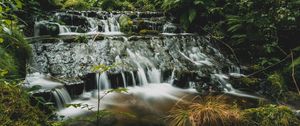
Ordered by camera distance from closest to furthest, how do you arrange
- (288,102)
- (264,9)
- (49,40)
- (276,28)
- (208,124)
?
(208,124) < (288,102) < (49,40) < (276,28) < (264,9)

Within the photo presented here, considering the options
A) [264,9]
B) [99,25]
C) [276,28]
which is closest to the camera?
[276,28]

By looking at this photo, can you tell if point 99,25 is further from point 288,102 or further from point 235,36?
point 288,102

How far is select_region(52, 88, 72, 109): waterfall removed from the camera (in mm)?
4819

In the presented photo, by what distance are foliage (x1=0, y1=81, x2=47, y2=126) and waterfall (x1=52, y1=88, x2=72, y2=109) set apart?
2.28 m

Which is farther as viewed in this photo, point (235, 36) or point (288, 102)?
point (235, 36)

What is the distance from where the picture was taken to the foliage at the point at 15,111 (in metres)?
2.13

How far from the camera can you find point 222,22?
9922mm

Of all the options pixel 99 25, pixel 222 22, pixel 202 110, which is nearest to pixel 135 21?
pixel 99 25

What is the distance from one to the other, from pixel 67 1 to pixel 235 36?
8000mm

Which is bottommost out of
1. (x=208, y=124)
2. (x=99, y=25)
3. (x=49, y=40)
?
(x=208, y=124)

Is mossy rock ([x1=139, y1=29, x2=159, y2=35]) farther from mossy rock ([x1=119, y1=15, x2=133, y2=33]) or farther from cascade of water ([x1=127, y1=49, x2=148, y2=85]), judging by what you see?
cascade of water ([x1=127, y1=49, x2=148, y2=85])

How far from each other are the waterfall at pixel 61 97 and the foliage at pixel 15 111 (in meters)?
2.28

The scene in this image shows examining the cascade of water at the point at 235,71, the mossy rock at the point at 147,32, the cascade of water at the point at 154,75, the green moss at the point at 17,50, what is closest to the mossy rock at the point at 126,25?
the mossy rock at the point at 147,32

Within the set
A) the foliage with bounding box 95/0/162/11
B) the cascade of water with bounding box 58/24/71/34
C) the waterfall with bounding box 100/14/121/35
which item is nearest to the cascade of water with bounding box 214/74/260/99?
the waterfall with bounding box 100/14/121/35
